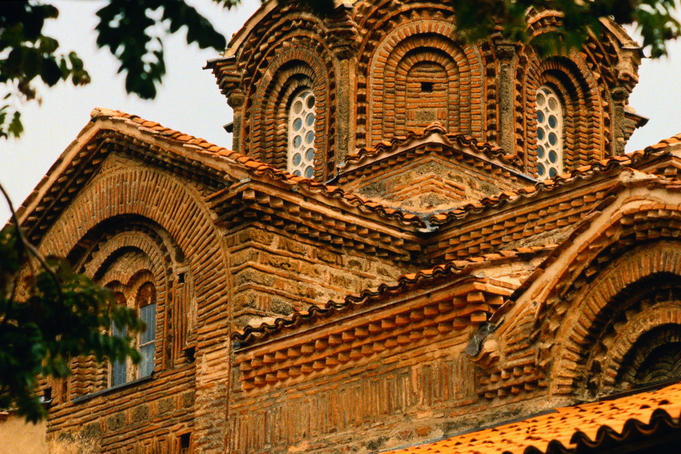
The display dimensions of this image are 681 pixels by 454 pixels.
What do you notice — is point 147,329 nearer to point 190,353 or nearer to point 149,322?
point 149,322

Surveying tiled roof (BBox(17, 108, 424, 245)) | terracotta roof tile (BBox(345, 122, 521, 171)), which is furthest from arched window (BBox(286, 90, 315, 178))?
tiled roof (BBox(17, 108, 424, 245))

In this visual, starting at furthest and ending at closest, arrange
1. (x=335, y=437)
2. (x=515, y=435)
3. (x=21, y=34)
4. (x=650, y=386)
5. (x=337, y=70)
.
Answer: (x=337, y=70) → (x=335, y=437) → (x=650, y=386) → (x=515, y=435) → (x=21, y=34)

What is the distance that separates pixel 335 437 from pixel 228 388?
153cm

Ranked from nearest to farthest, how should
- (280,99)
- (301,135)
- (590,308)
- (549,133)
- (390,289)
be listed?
(590,308), (390,289), (549,133), (301,135), (280,99)

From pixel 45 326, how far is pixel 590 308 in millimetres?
4921

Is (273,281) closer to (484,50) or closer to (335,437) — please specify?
(335,437)

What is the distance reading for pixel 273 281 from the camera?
41.6ft

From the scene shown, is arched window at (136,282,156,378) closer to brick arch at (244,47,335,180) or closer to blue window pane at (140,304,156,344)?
blue window pane at (140,304,156,344)

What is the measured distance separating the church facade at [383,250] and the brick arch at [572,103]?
0.11 ft

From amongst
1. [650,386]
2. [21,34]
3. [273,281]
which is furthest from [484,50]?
[21,34]

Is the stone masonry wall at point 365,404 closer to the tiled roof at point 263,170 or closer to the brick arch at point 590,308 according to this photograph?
the brick arch at point 590,308

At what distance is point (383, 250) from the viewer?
13438 mm

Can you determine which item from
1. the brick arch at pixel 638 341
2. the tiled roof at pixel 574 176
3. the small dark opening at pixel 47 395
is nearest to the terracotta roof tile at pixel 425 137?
the tiled roof at pixel 574 176

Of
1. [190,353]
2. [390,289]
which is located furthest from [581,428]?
[190,353]
